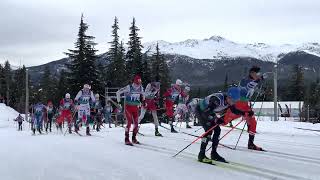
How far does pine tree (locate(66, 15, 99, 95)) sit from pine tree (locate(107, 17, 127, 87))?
297 inches

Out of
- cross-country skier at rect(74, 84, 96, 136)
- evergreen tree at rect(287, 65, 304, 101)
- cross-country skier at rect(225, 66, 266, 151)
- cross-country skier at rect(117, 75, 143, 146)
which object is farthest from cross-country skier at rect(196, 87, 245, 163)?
evergreen tree at rect(287, 65, 304, 101)

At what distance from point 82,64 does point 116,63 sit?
14.2 m

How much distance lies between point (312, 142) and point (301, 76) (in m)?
112

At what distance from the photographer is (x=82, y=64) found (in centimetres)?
6594

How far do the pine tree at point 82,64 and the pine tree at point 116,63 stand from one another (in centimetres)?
756

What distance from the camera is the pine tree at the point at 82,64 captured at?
6506 cm

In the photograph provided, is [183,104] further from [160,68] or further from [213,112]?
[160,68]

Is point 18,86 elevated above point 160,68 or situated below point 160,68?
below

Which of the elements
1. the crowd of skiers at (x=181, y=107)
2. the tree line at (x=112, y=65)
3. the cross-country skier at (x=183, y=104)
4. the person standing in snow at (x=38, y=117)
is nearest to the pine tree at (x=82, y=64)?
the tree line at (x=112, y=65)

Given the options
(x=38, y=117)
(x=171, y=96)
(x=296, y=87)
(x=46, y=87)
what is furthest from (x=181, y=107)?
(x=46, y=87)

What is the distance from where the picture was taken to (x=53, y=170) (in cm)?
1062

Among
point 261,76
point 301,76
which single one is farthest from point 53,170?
point 301,76

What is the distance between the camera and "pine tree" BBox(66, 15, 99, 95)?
2562 inches

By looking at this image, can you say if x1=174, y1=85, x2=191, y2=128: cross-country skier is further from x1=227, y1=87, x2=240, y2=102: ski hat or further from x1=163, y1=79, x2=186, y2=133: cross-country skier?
x1=227, y1=87, x2=240, y2=102: ski hat
